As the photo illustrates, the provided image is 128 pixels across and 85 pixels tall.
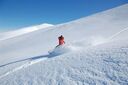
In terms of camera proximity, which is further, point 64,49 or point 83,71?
point 64,49

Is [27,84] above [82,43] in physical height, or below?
below

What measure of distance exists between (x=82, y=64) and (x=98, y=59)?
707 millimetres

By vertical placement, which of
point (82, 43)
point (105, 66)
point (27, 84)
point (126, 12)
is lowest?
point (27, 84)

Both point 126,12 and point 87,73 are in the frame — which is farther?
point 126,12

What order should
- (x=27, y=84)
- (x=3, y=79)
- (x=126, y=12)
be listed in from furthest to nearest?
1. (x=126, y=12)
2. (x=3, y=79)
3. (x=27, y=84)

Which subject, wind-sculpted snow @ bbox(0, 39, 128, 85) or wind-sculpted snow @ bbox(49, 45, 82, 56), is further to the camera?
wind-sculpted snow @ bbox(49, 45, 82, 56)

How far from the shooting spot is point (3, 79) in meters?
10.6

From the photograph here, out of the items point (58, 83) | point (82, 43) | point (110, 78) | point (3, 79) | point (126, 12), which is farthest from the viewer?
point (126, 12)

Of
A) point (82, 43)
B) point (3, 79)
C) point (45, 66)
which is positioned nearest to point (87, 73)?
point (45, 66)

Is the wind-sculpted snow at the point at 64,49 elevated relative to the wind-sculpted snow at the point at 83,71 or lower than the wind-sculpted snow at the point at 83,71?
elevated

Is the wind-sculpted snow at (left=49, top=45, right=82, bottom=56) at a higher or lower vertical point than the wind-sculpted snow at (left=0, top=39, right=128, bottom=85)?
higher

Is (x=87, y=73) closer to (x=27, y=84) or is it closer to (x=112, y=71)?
(x=112, y=71)

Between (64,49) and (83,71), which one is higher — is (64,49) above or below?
above

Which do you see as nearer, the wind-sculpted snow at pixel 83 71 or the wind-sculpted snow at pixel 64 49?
the wind-sculpted snow at pixel 83 71
